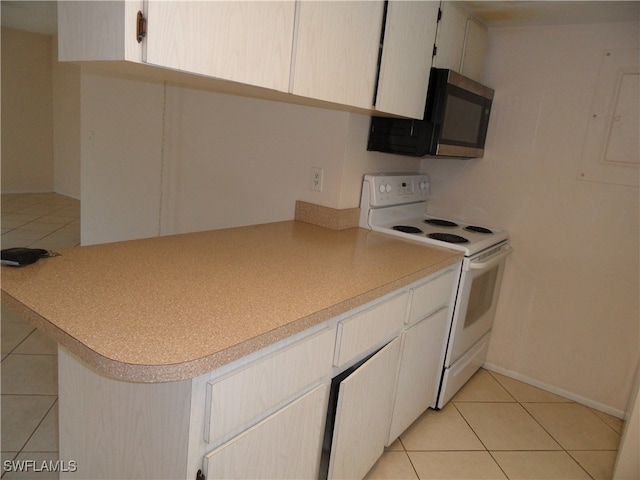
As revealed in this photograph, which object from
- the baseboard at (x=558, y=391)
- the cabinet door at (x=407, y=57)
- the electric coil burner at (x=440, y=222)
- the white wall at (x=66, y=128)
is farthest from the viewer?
the white wall at (x=66, y=128)

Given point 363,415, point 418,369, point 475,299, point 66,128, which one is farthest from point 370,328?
point 66,128


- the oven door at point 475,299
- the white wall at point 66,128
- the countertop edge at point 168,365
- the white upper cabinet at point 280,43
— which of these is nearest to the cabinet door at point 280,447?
A: the countertop edge at point 168,365

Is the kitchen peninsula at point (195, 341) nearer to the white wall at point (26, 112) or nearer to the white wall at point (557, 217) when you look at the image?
the white wall at point (557, 217)

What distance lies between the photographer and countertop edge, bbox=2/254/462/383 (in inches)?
31.7

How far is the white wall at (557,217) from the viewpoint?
7.48 ft

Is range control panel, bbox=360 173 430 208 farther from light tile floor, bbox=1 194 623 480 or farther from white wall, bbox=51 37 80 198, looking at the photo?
white wall, bbox=51 37 80 198

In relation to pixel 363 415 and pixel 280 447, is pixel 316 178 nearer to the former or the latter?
pixel 363 415

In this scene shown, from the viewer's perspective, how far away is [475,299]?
2.27m

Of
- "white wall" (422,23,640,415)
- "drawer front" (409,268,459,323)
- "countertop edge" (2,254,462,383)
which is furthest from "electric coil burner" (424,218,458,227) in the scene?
"countertop edge" (2,254,462,383)

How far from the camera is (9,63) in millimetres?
6188

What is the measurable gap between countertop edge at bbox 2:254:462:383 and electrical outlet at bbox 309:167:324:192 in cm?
105

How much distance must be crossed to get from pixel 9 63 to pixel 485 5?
6625 mm

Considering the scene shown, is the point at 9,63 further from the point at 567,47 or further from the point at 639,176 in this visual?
A: the point at 639,176

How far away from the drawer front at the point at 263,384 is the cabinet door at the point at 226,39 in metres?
0.73
